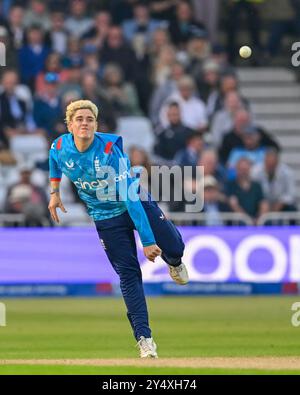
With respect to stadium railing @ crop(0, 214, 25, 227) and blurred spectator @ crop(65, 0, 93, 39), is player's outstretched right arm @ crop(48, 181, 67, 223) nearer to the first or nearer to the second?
stadium railing @ crop(0, 214, 25, 227)

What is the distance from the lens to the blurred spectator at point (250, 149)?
81.0ft

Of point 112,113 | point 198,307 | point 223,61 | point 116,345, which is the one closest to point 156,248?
point 116,345

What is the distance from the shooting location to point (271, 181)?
24172mm

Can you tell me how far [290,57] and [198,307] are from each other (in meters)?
9.92

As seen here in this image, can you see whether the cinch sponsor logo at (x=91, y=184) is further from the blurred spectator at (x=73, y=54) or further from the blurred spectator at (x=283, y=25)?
the blurred spectator at (x=283, y=25)

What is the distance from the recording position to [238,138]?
24.9 meters

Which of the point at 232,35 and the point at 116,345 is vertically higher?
the point at 232,35

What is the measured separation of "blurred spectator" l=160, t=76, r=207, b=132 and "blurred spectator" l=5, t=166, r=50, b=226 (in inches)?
140

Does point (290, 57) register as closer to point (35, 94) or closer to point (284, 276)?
point (35, 94)

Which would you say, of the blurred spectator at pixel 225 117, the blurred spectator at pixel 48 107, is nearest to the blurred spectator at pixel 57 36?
the blurred spectator at pixel 48 107

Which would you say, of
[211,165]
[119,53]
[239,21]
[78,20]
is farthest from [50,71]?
[239,21]

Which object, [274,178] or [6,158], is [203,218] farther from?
[6,158]

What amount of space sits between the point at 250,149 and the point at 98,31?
4181 mm

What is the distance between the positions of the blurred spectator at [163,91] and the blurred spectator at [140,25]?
147cm
